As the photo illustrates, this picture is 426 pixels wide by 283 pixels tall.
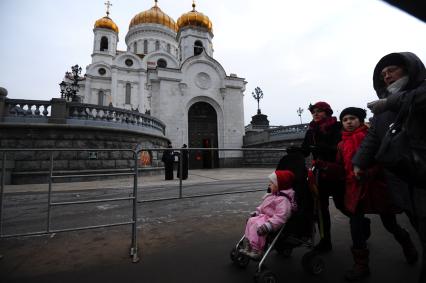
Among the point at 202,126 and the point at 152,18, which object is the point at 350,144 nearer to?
the point at 202,126

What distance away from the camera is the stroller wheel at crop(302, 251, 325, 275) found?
220 cm

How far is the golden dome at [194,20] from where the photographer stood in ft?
93.2

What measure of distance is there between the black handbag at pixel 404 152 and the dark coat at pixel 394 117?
6 cm

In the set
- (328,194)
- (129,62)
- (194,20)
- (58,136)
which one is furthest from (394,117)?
(129,62)

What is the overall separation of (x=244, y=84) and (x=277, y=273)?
24.7 m

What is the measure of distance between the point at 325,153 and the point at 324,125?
33 cm

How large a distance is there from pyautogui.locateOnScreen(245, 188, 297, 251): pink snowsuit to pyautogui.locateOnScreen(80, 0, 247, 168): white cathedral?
41.5 feet

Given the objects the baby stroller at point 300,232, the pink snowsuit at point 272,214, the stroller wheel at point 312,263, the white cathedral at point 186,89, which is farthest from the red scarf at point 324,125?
the white cathedral at point 186,89

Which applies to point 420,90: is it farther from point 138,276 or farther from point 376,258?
point 138,276

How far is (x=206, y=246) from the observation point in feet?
9.63

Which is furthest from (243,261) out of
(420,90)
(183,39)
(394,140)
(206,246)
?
(183,39)

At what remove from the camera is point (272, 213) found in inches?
91.7

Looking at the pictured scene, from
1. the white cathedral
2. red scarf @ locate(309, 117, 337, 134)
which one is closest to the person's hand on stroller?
red scarf @ locate(309, 117, 337, 134)

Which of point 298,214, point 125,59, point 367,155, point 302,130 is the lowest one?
point 298,214
